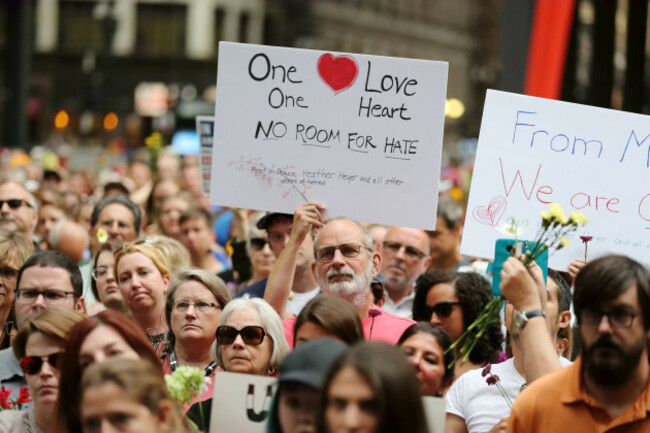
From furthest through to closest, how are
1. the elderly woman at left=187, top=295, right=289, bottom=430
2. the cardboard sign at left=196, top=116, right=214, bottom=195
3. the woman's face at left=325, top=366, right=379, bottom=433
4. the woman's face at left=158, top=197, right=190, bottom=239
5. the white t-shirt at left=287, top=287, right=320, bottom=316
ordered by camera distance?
the woman's face at left=158, top=197, right=190, bottom=239
the cardboard sign at left=196, top=116, right=214, bottom=195
the white t-shirt at left=287, top=287, right=320, bottom=316
the elderly woman at left=187, top=295, right=289, bottom=430
the woman's face at left=325, top=366, right=379, bottom=433

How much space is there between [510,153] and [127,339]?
2.41 metres

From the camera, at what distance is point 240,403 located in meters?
5.05

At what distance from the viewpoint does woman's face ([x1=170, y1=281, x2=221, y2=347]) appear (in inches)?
251

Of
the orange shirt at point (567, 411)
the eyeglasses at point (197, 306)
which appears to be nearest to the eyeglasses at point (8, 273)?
the eyeglasses at point (197, 306)

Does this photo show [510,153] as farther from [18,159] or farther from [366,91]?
[18,159]

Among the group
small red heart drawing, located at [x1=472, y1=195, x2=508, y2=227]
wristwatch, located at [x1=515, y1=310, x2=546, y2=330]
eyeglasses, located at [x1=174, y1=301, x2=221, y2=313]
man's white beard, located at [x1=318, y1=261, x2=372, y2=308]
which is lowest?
eyeglasses, located at [x1=174, y1=301, x2=221, y2=313]

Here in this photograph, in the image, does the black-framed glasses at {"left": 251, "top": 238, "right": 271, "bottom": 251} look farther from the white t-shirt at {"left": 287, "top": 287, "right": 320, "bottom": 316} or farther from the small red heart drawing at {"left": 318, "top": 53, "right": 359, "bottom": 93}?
the small red heart drawing at {"left": 318, "top": 53, "right": 359, "bottom": 93}

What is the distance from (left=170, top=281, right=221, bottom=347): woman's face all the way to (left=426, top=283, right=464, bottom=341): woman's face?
117cm

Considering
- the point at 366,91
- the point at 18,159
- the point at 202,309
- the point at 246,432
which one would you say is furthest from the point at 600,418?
the point at 18,159

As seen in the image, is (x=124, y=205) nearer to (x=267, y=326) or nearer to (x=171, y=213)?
(x=171, y=213)

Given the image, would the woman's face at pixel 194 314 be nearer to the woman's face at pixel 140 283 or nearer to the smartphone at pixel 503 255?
the woman's face at pixel 140 283

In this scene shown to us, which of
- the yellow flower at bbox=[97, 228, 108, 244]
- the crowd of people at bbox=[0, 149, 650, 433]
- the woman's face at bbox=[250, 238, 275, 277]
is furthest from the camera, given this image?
the yellow flower at bbox=[97, 228, 108, 244]

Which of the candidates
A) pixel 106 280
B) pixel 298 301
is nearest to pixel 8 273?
pixel 106 280

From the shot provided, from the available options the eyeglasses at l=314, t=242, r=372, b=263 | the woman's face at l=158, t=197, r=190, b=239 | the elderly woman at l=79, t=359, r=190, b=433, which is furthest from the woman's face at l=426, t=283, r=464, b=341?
the woman's face at l=158, t=197, r=190, b=239
